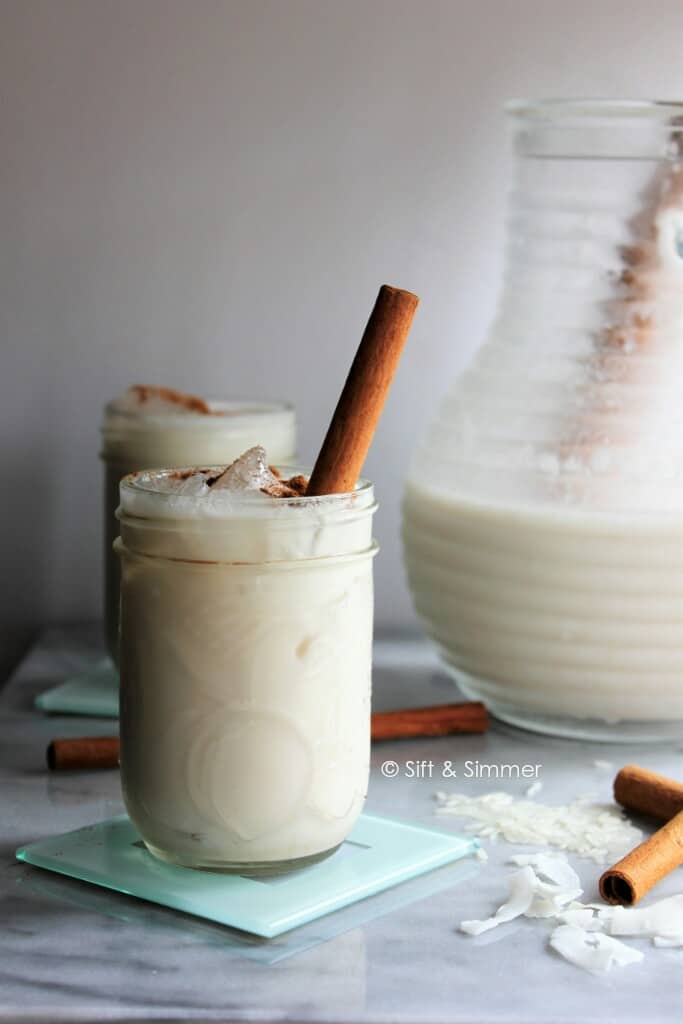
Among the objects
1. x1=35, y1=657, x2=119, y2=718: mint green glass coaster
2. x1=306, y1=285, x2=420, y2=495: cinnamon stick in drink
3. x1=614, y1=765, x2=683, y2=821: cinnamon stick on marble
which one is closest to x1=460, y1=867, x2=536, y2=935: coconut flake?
x1=614, y1=765, x2=683, y2=821: cinnamon stick on marble

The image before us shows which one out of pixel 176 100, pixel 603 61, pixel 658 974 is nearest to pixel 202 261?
pixel 176 100

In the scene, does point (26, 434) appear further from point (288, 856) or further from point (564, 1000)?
point (564, 1000)

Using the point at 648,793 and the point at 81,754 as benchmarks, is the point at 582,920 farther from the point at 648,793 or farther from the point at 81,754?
the point at 81,754

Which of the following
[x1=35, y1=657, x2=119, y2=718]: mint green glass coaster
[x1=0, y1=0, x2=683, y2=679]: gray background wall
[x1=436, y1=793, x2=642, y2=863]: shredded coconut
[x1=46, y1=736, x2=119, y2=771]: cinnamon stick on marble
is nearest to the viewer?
[x1=436, y1=793, x2=642, y2=863]: shredded coconut

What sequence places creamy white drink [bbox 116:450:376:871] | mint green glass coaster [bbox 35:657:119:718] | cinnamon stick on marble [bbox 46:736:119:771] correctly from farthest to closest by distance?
mint green glass coaster [bbox 35:657:119:718], cinnamon stick on marble [bbox 46:736:119:771], creamy white drink [bbox 116:450:376:871]

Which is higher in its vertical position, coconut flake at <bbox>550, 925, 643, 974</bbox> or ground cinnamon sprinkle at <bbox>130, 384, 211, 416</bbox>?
ground cinnamon sprinkle at <bbox>130, 384, 211, 416</bbox>

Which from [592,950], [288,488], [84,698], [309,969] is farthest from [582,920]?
[84,698]

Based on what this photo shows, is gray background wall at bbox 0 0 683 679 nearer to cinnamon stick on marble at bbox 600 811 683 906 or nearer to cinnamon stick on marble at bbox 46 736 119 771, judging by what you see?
cinnamon stick on marble at bbox 46 736 119 771
